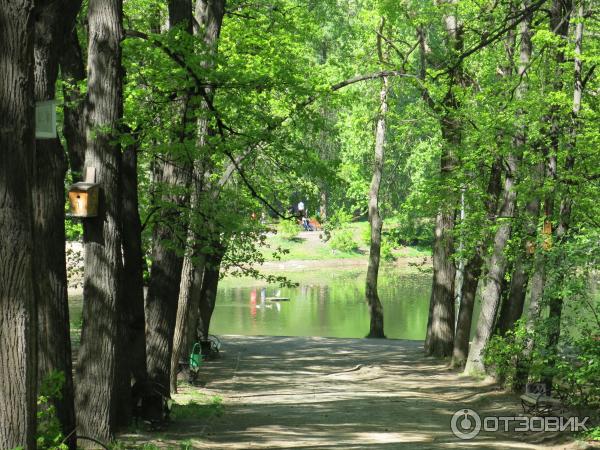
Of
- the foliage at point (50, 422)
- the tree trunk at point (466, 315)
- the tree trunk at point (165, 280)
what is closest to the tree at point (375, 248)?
the tree trunk at point (466, 315)

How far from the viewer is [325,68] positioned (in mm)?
28672

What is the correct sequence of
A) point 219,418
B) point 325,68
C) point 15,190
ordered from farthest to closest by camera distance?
point 325,68 → point 219,418 → point 15,190

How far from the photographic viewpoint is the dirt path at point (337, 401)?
11750mm

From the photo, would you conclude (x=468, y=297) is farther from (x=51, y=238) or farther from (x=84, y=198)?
(x=51, y=238)

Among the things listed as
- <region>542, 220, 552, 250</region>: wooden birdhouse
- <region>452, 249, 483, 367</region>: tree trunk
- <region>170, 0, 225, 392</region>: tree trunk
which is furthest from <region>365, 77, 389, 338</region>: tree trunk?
<region>542, 220, 552, 250</region>: wooden birdhouse

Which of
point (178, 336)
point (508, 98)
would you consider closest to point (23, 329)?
point (178, 336)

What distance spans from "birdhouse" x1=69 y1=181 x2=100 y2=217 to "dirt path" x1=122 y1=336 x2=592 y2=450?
10.3 feet

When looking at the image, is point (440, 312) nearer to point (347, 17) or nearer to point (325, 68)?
point (325, 68)

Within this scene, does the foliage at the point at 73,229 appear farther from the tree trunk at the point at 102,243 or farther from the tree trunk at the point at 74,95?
the tree trunk at the point at 102,243

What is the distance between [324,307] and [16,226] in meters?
38.3

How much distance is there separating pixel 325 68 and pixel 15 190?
23.4 meters

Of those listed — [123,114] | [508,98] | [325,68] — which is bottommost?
[123,114]

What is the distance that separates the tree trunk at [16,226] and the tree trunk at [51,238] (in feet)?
9.61

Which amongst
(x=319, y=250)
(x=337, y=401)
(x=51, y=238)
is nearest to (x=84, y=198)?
(x=51, y=238)
